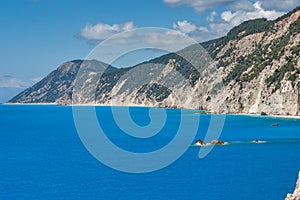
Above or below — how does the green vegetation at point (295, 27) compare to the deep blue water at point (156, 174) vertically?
above

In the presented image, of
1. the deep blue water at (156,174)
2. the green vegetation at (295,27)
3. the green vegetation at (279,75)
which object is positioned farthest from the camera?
the green vegetation at (295,27)

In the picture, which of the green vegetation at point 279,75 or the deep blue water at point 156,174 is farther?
the green vegetation at point 279,75

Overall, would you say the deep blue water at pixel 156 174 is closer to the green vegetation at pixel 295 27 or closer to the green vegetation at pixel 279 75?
the green vegetation at pixel 279 75

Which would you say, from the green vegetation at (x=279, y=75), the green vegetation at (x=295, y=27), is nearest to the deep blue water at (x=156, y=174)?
the green vegetation at (x=279, y=75)

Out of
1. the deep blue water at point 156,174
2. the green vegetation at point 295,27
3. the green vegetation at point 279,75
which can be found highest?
the green vegetation at point 295,27

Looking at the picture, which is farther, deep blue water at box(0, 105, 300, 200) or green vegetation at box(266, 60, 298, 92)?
green vegetation at box(266, 60, 298, 92)

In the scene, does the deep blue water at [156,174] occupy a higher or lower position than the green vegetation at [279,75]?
lower

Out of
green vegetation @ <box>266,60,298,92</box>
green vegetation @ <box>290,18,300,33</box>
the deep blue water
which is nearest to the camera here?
the deep blue water

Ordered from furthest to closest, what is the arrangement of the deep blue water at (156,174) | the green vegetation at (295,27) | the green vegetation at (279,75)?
the green vegetation at (295,27) → the green vegetation at (279,75) → the deep blue water at (156,174)

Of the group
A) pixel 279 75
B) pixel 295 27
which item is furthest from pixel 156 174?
pixel 295 27

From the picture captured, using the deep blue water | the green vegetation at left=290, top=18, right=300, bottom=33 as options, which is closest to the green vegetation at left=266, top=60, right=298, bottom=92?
the green vegetation at left=290, top=18, right=300, bottom=33

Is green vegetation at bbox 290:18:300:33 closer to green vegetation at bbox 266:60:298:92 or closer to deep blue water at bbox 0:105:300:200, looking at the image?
green vegetation at bbox 266:60:298:92

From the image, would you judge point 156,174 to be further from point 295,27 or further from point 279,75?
point 295,27
